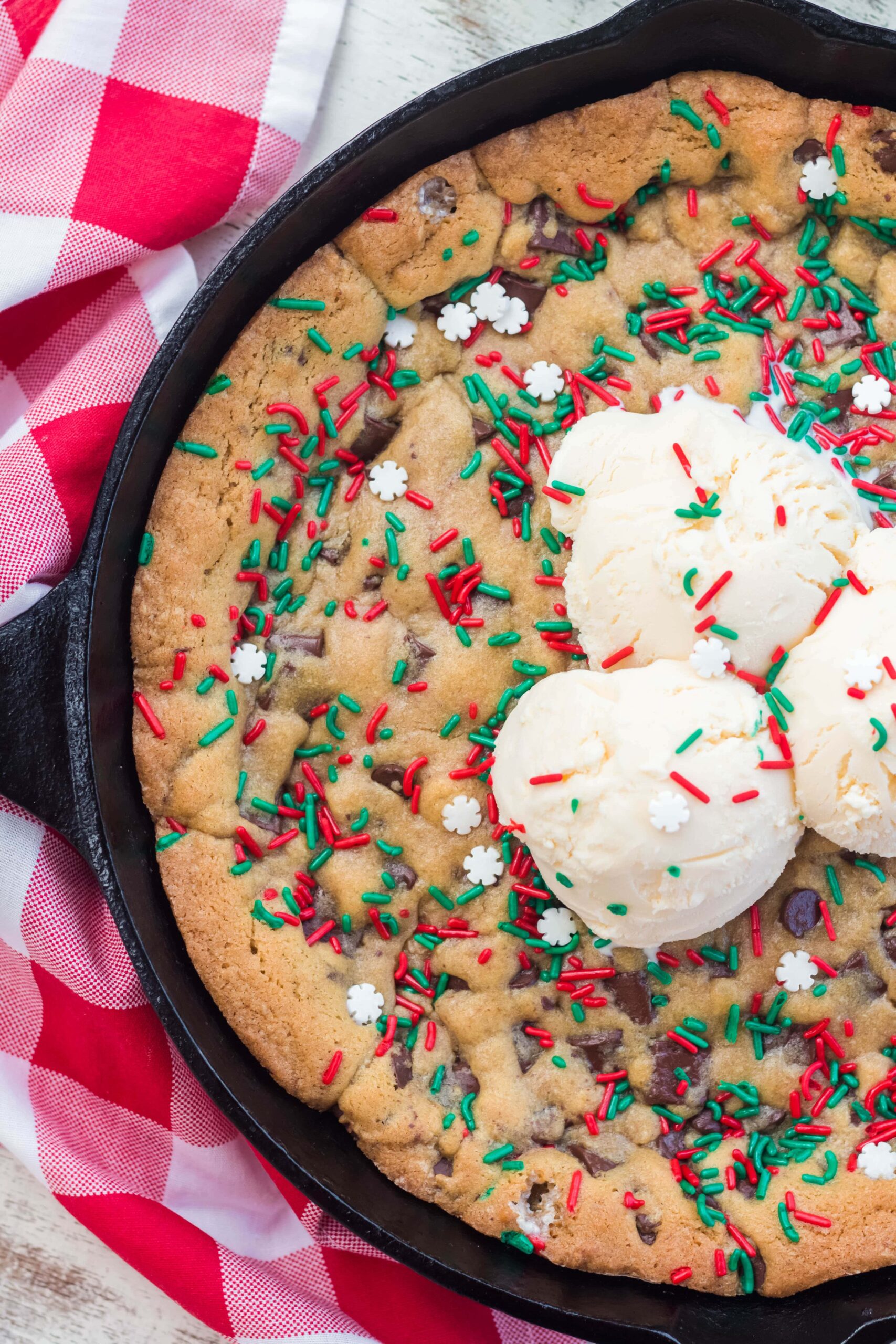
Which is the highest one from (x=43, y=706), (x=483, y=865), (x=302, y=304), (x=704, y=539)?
(x=302, y=304)

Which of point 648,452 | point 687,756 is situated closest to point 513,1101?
point 687,756

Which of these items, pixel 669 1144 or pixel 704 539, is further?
pixel 669 1144

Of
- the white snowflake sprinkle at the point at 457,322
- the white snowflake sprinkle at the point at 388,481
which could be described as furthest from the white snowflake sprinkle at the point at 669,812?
the white snowflake sprinkle at the point at 457,322

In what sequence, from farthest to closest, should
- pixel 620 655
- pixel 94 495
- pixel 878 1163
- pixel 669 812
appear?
pixel 94 495, pixel 878 1163, pixel 620 655, pixel 669 812

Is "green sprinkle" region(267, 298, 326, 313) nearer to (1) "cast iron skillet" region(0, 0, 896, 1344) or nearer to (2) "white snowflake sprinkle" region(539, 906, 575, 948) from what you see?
(1) "cast iron skillet" region(0, 0, 896, 1344)

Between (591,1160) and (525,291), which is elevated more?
(525,291)

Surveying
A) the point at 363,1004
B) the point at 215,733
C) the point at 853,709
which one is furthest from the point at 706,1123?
the point at 215,733

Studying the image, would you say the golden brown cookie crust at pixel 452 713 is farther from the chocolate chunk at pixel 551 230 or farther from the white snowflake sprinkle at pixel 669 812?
the white snowflake sprinkle at pixel 669 812

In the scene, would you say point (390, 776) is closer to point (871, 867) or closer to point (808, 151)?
point (871, 867)
